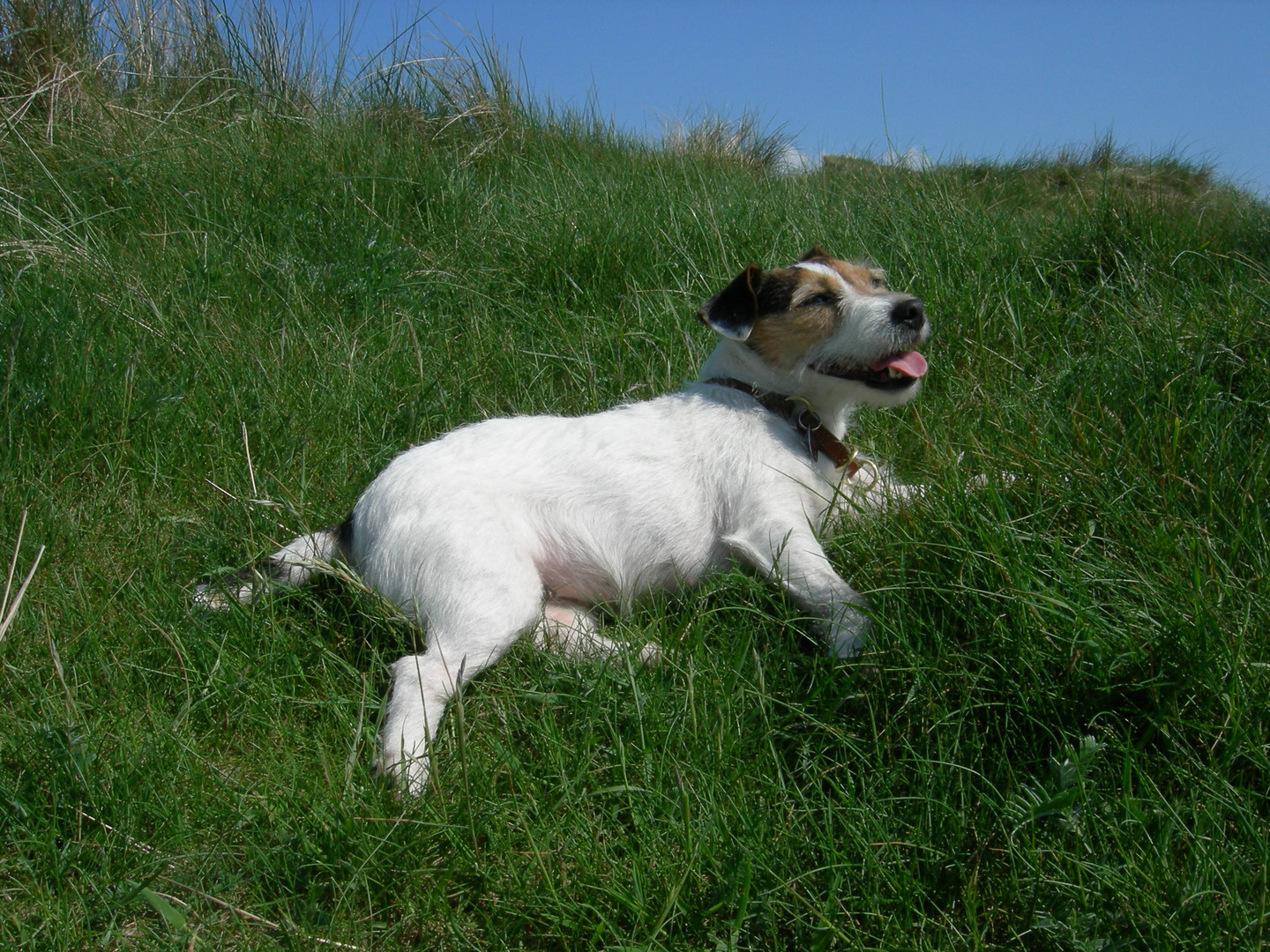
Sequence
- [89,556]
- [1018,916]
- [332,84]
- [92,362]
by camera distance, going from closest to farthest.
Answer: [1018,916]
[89,556]
[92,362]
[332,84]

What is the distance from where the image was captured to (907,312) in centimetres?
316

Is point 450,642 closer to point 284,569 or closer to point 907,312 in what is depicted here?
point 284,569

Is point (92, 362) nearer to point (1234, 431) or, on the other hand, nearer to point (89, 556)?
point (89, 556)

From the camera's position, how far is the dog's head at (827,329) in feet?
10.4

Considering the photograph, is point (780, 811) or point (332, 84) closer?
point (780, 811)

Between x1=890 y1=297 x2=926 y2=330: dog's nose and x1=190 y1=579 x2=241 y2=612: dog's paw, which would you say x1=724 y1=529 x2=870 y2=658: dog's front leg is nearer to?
x1=890 y1=297 x2=926 y2=330: dog's nose

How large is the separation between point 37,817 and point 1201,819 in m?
2.48

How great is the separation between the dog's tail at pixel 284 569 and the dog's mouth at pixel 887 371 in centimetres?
186

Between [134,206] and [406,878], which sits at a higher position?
[134,206]

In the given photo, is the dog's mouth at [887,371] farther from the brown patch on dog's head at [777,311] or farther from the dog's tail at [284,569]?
the dog's tail at [284,569]

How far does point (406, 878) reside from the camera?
5.98ft

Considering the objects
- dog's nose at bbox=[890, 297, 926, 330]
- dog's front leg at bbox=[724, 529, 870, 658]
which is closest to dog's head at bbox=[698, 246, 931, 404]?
dog's nose at bbox=[890, 297, 926, 330]

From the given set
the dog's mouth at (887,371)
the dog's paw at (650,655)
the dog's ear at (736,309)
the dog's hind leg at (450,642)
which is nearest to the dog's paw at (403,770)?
the dog's hind leg at (450,642)

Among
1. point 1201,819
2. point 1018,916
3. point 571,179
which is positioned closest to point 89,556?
point 1018,916
